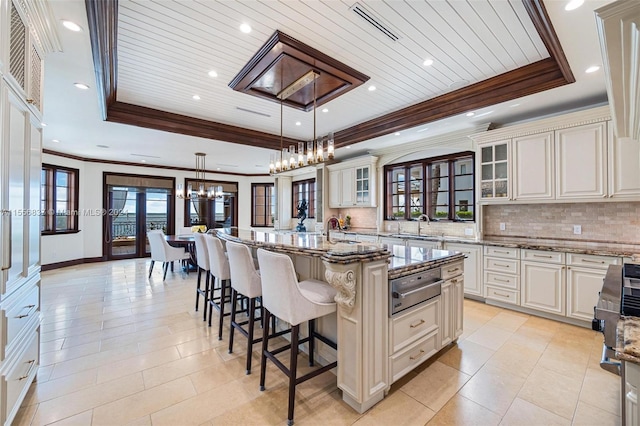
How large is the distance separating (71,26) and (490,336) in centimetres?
461

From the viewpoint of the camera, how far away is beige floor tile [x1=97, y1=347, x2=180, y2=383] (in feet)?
7.38

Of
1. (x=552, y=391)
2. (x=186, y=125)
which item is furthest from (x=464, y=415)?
(x=186, y=125)

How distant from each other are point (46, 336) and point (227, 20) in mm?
3655

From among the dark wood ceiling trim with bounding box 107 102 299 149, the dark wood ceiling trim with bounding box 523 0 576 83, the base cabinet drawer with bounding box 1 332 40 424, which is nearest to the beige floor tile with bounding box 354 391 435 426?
the base cabinet drawer with bounding box 1 332 40 424

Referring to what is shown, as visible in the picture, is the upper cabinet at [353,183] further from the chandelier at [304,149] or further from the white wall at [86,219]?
the white wall at [86,219]

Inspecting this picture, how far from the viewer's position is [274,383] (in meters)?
2.13

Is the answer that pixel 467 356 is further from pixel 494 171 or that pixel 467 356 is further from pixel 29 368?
pixel 29 368

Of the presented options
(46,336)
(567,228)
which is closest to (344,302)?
(46,336)

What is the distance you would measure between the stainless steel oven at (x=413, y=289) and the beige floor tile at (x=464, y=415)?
26.8 inches

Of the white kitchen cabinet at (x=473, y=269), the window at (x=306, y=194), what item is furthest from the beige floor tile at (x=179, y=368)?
the window at (x=306, y=194)

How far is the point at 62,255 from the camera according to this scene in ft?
21.2

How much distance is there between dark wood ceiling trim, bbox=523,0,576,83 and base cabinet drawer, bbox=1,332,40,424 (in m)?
3.89

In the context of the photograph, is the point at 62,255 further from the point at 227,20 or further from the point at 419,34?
the point at 419,34

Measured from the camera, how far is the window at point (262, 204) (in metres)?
9.87
